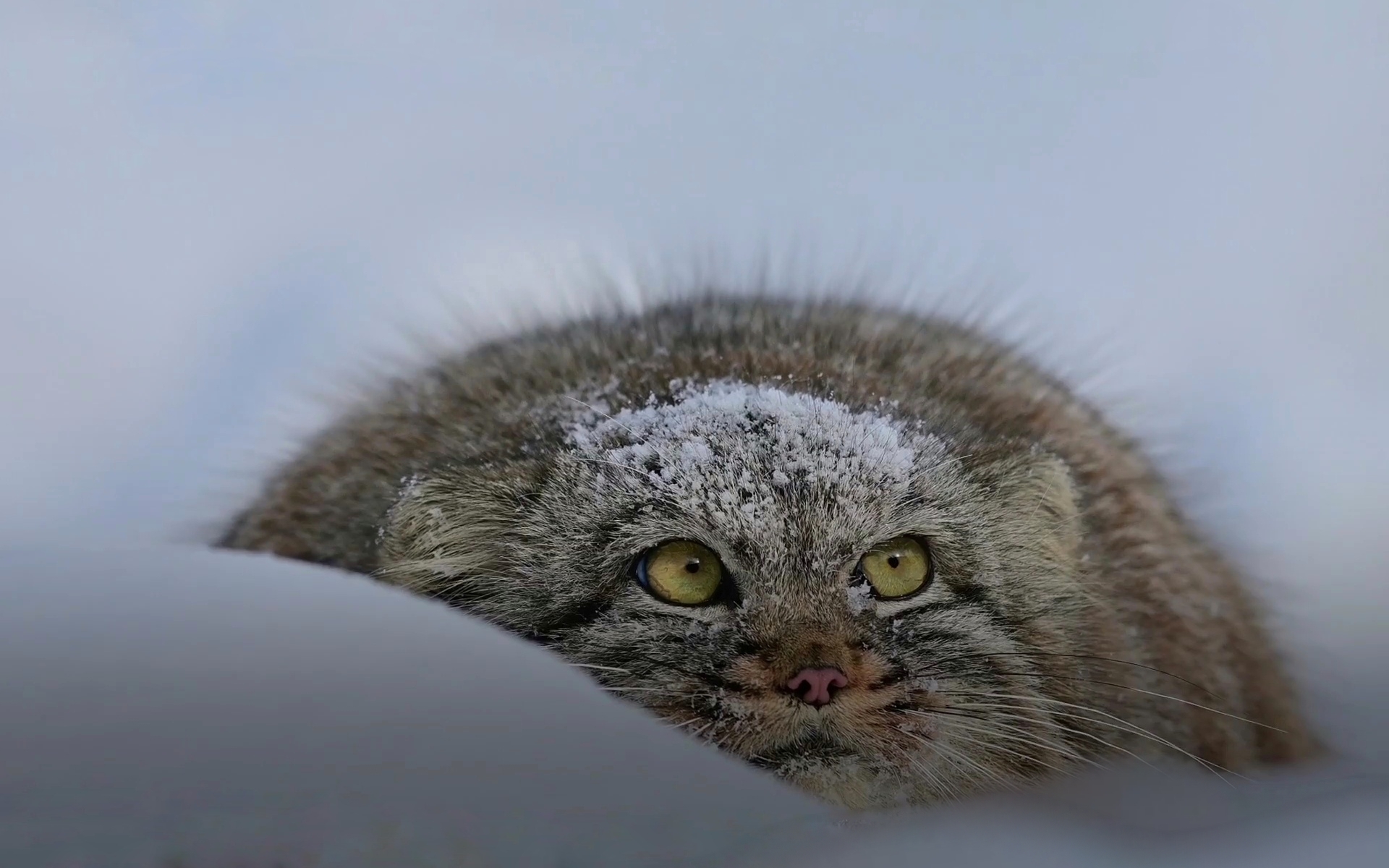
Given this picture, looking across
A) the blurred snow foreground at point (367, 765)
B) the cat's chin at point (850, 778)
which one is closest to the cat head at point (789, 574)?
the cat's chin at point (850, 778)

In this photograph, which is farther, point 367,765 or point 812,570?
point 812,570

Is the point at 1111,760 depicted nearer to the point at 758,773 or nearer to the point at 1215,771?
the point at 1215,771

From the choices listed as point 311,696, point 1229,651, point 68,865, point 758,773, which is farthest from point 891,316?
point 68,865

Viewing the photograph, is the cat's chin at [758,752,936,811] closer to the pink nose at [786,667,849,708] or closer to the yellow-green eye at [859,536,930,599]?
the pink nose at [786,667,849,708]

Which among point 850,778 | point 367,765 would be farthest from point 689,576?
point 367,765

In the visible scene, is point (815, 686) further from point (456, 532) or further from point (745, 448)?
point (456, 532)

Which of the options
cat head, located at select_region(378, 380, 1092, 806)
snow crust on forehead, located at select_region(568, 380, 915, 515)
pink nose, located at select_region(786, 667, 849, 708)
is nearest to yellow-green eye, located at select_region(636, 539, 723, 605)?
cat head, located at select_region(378, 380, 1092, 806)
